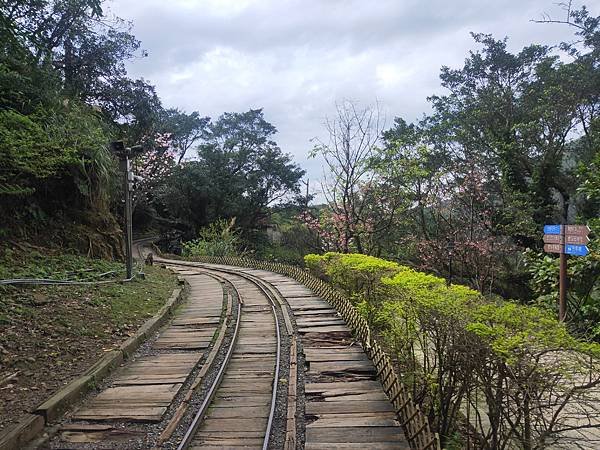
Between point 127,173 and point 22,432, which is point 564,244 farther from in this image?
point 127,173

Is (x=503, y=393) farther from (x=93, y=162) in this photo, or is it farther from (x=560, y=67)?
(x=560, y=67)

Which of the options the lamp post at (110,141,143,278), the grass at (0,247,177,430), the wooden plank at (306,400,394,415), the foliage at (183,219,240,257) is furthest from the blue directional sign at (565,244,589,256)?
the foliage at (183,219,240,257)

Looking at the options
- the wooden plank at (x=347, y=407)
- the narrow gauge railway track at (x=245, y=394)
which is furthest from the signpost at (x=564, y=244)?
the narrow gauge railway track at (x=245, y=394)

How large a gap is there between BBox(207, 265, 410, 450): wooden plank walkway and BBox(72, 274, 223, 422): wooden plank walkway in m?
1.63

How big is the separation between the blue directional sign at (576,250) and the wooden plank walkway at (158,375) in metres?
5.83

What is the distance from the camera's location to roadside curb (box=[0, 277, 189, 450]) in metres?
3.63

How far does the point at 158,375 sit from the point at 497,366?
4.39 meters

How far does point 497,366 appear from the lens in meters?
2.56

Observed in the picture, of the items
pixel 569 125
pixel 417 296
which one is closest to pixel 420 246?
pixel 569 125

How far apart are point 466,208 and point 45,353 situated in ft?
46.8

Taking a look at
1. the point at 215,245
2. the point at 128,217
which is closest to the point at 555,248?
the point at 128,217

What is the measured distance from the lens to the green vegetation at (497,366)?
7.67 feet

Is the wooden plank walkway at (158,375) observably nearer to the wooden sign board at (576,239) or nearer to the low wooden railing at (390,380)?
the low wooden railing at (390,380)

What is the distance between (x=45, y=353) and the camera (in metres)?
5.48
